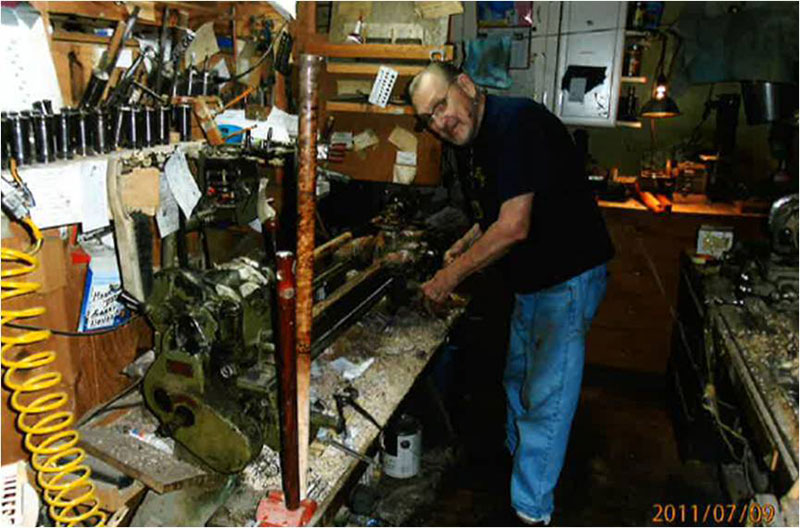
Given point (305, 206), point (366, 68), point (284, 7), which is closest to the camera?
point (305, 206)

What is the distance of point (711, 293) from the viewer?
2.74 m

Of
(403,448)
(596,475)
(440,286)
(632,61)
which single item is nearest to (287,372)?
(440,286)

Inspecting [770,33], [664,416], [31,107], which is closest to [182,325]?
[31,107]

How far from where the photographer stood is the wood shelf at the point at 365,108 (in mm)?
3121

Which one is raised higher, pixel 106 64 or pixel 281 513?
pixel 106 64

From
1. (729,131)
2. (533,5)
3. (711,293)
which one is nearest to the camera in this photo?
(711,293)

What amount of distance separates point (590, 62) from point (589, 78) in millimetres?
88

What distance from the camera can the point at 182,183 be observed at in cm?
189

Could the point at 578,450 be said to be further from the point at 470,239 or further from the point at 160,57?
the point at 160,57

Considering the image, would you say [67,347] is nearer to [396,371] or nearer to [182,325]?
[182,325]

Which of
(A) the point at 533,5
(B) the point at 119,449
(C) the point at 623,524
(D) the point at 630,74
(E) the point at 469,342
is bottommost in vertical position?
(C) the point at 623,524

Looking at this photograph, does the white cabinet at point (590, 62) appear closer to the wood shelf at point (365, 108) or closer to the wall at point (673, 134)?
the wall at point (673, 134)

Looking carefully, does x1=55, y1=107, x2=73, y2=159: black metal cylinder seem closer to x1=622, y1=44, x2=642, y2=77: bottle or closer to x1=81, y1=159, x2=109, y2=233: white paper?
x1=81, y1=159, x2=109, y2=233: white paper

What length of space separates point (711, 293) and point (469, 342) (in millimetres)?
1144
